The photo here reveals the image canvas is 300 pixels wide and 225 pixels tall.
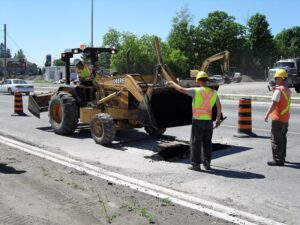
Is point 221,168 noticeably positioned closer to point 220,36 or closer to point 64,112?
point 64,112

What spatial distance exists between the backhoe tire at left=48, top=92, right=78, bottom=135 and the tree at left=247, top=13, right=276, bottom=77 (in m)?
86.3

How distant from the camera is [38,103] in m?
14.3

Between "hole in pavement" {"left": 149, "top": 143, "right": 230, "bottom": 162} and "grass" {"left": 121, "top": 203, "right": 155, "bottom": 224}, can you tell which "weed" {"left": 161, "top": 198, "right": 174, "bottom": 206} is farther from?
"hole in pavement" {"left": 149, "top": 143, "right": 230, "bottom": 162}

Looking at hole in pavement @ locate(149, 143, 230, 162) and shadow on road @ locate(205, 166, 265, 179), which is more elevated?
hole in pavement @ locate(149, 143, 230, 162)

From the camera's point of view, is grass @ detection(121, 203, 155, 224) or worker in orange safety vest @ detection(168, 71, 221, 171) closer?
grass @ detection(121, 203, 155, 224)

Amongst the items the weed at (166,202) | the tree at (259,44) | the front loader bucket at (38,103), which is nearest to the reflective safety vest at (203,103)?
the weed at (166,202)

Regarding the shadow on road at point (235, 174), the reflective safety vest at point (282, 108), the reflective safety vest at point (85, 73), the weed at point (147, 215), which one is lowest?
the weed at point (147, 215)

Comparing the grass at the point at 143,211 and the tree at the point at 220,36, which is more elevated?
the tree at the point at 220,36

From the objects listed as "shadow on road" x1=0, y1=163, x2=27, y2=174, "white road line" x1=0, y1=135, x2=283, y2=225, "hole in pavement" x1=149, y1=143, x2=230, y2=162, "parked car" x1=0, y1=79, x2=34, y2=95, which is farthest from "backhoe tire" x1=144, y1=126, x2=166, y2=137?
"parked car" x1=0, y1=79, x2=34, y2=95

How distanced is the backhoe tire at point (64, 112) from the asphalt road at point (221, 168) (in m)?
0.26

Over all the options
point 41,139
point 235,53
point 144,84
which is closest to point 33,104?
point 41,139

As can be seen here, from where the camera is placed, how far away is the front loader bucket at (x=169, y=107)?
9930mm

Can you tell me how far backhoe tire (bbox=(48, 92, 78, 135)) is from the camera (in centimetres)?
1223

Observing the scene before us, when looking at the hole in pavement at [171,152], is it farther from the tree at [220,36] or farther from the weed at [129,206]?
the tree at [220,36]
